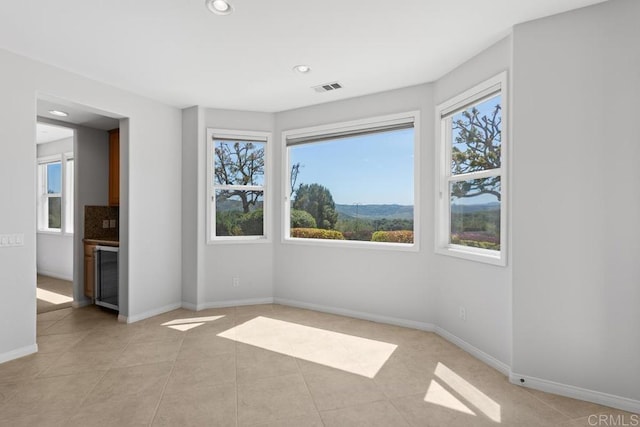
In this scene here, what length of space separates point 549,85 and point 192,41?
2.64 m

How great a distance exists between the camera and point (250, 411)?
2.09 metres

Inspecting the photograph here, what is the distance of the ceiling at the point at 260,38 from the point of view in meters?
2.19

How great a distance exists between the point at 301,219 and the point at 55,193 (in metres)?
5.19

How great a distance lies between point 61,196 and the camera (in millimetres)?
6066

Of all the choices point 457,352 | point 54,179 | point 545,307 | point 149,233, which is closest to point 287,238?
point 149,233

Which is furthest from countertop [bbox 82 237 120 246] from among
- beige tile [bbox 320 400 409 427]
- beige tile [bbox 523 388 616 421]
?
beige tile [bbox 523 388 616 421]

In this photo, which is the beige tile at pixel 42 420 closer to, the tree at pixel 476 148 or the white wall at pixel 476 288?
the white wall at pixel 476 288

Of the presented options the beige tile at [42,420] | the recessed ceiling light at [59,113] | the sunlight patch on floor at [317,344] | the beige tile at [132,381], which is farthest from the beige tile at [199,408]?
the recessed ceiling light at [59,113]

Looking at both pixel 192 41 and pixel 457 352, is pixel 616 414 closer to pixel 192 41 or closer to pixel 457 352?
pixel 457 352

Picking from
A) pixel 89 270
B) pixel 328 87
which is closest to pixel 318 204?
pixel 328 87

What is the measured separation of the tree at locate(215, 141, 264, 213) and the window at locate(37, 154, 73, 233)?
3.51 m

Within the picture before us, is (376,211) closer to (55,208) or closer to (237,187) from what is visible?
(237,187)

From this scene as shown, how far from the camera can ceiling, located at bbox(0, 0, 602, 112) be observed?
2191 mm

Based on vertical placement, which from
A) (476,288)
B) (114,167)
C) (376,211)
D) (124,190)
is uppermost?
(114,167)
